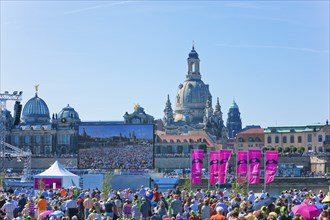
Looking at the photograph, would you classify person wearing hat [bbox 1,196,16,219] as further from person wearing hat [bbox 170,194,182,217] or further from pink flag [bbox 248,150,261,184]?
pink flag [bbox 248,150,261,184]

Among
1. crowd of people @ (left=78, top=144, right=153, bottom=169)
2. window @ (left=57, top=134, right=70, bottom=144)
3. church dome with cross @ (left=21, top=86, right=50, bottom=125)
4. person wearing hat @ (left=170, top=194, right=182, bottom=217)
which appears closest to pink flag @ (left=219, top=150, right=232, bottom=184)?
person wearing hat @ (left=170, top=194, right=182, bottom=217)

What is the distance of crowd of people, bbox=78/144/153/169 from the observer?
64312 millimetres

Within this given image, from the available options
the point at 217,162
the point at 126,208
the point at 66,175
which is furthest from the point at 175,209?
the point at 66,175

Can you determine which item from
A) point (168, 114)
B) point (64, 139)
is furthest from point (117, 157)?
point (168, 114)

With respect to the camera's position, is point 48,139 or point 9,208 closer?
point 9,208

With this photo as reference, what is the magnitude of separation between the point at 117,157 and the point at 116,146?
1.06 metres

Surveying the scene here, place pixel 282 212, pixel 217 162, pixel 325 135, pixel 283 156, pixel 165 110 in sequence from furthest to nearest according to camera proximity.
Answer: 1. pixel 165 110
2. pixel 325 135
3. pixel 283 156
4. pixel 217 162
5. pixel 282 212

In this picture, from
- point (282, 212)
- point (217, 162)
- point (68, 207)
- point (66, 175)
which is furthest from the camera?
point (66, 175)

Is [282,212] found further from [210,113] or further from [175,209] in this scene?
[210,113]

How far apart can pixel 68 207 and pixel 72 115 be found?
94.6m

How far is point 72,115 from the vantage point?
115 meters

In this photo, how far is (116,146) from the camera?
6588 centimetres

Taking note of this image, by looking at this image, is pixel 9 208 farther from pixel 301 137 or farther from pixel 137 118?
pixel 301 137

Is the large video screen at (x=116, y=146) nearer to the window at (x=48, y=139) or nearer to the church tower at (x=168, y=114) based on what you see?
the window at (x=48, y=139)
